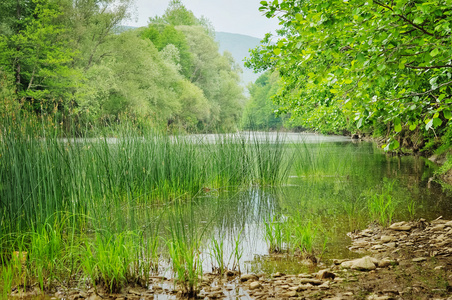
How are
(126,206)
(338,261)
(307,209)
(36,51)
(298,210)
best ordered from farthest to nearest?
(36,51)
(307,209)
(298,210)
(126,206)
(338,261)

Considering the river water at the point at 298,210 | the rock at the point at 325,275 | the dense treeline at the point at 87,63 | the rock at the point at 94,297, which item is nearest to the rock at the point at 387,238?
the river water at the point at 298,210

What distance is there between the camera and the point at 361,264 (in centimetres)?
339

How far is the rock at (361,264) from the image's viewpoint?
3354 millimetres

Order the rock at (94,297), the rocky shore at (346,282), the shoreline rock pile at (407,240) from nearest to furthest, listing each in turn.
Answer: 1. the rocky shore at (346,282)
2. the rock at (94,297)
3. the shoreline rock pile at (407,240)

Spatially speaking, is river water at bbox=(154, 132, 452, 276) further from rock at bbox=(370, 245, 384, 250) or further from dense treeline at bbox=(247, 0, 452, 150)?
dense treeline at bbox=(247, 0, 452, 150)

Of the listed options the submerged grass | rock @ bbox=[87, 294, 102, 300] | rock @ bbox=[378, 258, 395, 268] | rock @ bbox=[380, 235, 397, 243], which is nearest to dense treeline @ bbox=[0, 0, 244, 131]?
the submerged grass

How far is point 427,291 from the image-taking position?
2.73 m

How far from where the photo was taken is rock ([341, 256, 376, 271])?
3.35 meters

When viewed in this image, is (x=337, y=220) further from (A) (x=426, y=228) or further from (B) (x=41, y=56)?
(B) (x=41, y=56)

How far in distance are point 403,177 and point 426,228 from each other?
17.1ft

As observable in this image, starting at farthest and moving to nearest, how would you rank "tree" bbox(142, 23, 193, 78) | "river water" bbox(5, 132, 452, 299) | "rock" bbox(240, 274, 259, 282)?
"tree" bbox(142, 23, 193, 78), "river water" bbox(5, 132, 452, 299), "rock" bbox(240, 274, 259, 282)

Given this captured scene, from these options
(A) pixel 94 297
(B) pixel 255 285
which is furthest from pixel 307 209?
(A) pixel 94 297

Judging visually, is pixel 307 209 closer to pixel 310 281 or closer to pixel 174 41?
pixel 310 281

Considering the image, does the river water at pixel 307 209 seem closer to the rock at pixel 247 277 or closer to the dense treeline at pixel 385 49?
the rock at pixel 247 277
